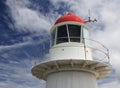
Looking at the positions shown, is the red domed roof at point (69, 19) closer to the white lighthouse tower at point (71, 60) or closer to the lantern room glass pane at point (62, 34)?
the white lighthouse tower at point (71, 60)

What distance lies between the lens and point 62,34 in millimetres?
13898

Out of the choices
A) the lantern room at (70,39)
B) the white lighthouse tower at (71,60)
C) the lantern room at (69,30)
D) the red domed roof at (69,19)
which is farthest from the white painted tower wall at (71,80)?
the red domed roof at (69,19)

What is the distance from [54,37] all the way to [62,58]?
74.2 inches

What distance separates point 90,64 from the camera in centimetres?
1304

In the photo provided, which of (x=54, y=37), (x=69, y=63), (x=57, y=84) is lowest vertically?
(x=57, y=84)

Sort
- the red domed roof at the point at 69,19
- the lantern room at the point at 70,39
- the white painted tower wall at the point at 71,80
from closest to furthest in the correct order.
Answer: the white painted tower wall at the point at 71,80 < the lantern room at the point at 70,39 < the red domed roof at the point at 69,19

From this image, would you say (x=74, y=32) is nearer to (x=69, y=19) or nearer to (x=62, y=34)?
(x=62, y=34)

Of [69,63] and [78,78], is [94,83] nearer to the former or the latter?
[78,78]

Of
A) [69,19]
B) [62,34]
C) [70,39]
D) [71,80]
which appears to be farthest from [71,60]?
[69,19]

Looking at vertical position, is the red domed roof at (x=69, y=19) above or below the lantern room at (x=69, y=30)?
above

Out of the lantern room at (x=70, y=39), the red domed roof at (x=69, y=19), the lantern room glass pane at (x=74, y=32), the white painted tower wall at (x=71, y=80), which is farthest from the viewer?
the red domed roof at (x=69, y=19)

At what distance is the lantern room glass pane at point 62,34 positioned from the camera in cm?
1375

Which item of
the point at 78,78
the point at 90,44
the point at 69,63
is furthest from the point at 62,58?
the point at 90,44

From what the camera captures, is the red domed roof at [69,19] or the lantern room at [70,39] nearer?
the lantern room at [70,39]
